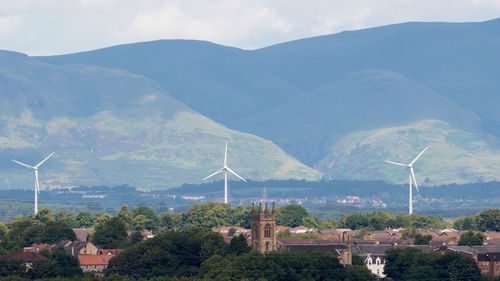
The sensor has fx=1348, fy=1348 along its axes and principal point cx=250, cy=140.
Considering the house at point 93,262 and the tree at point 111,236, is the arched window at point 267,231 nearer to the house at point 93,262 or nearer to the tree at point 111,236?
Answer: the house at point 93,262

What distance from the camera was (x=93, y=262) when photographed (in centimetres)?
16125

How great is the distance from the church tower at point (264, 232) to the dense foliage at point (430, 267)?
1407cm

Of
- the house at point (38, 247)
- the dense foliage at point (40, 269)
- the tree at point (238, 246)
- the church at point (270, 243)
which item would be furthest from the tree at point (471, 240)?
the dense foliage at point (40, 269)

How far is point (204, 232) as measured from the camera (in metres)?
159

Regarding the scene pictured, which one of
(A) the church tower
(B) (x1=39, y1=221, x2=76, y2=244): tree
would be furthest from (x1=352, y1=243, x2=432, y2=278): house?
(B) (x1=39, y1=221, x2=76, y2=244): tree

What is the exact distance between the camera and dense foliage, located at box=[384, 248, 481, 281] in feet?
460

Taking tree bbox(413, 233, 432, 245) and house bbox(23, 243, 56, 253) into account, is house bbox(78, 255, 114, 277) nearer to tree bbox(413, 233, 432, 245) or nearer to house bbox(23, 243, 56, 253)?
house bbox(23, 243, 56, 253)

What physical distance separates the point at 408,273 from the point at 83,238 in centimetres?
6417

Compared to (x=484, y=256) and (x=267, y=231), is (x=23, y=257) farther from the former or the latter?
(x=484, y=256)

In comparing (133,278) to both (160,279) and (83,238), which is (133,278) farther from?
(83,238)

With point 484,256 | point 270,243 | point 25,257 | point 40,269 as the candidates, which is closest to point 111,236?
point 270,243

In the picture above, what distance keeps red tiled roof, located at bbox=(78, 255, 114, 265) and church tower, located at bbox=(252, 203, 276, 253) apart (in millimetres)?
18528

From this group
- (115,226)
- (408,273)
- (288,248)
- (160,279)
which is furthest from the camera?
(115,226)

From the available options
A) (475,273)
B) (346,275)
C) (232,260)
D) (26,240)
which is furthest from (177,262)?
(26,240)
